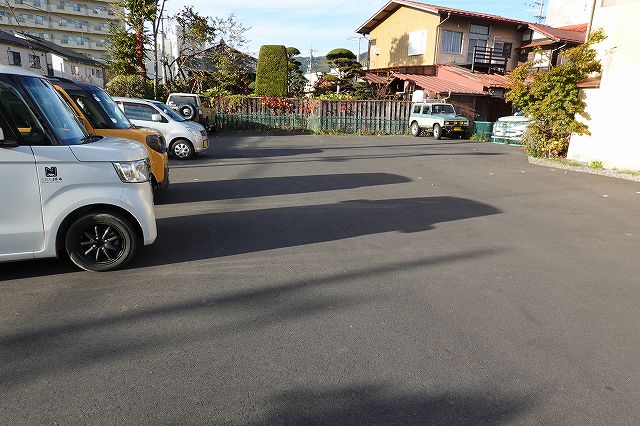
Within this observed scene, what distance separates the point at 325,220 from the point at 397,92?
27.0m

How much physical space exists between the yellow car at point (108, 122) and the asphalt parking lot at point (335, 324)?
979mm

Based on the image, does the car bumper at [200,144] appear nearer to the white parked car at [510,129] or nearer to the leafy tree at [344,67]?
the white parked car at [510,129]

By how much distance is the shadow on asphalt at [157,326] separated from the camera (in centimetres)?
304

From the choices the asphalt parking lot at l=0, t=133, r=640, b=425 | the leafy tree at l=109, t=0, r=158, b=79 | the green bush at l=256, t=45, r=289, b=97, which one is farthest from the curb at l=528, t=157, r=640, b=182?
the leafy tree at l=109, t=0, r=158, b=79

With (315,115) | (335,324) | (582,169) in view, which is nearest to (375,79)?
(315,115)

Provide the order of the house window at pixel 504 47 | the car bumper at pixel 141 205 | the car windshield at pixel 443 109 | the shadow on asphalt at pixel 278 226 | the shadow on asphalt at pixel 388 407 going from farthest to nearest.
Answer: the house window at pixel 504 47, the car windshield at pixel 443 109, the shadow on asphalt at pixel 278 226, the car bumper at pixel 141 205, the shadow on asphalt at pixel 388 407

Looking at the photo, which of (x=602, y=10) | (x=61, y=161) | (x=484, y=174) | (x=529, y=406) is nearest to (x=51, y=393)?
(x=61, y=161)

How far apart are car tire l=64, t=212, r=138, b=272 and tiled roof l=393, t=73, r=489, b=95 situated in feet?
77.7

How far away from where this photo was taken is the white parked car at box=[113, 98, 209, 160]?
1212 cm

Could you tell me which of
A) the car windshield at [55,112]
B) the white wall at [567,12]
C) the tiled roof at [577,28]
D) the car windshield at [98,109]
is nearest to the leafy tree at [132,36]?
the car windshield at [98,109]

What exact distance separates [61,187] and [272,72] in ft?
82.8

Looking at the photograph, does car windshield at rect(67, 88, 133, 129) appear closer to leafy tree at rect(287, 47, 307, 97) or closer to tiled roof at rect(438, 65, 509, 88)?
tiled roof at rect(438, 65, 509, 88)

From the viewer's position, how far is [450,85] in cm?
2722

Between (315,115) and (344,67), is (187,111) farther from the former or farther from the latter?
(344,67)
